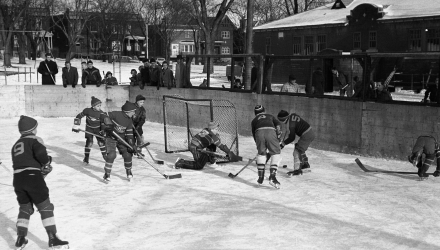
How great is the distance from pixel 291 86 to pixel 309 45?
18195 millimetres

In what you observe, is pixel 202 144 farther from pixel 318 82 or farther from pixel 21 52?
pixel 21 52

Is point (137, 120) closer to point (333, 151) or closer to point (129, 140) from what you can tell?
point (129, 140)

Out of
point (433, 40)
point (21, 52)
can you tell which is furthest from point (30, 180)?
point (21, 52)

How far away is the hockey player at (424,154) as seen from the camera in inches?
379

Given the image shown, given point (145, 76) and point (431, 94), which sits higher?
point (145, 76)

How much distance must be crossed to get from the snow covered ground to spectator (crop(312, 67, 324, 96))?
2.48 meters

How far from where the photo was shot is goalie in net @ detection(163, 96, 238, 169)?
36.5 feet

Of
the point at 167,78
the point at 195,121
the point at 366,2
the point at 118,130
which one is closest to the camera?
the point at 118,130

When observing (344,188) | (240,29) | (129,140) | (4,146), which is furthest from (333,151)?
(240,29)

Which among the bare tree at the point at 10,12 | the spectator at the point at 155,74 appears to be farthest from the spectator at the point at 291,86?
the bare tree at the point at 10,12

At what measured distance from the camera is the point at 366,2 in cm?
2978

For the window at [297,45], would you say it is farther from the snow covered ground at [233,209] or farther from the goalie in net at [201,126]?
the snow covered ground at [233,209]

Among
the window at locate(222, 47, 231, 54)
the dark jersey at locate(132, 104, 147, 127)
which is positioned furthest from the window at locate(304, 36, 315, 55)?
the window at locate(222, 47, 231, 54)

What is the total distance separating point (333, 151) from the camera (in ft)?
43.1
